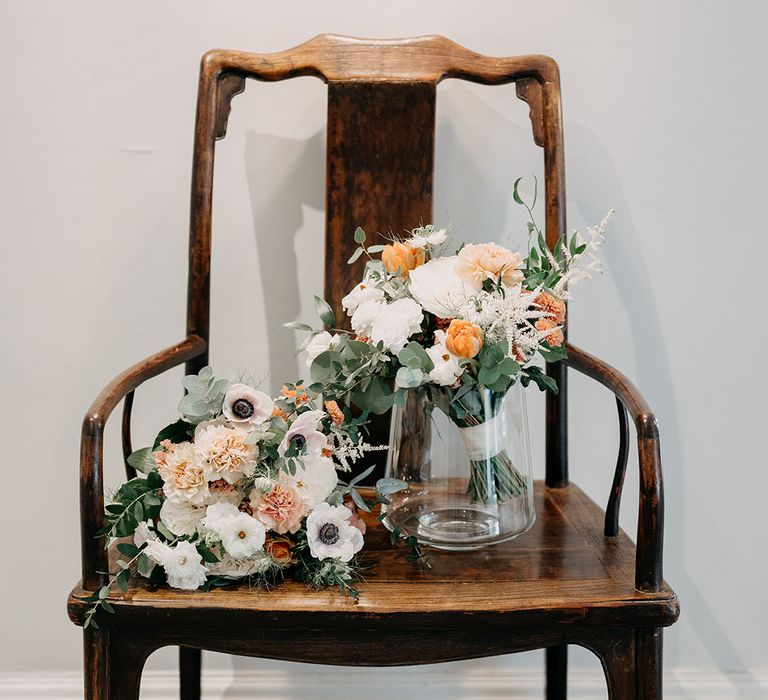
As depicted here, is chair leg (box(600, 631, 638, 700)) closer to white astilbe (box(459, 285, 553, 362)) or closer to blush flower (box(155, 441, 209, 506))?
white astilbe (box(459, 285, 553, 362))

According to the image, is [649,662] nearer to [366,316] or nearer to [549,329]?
[549,329]

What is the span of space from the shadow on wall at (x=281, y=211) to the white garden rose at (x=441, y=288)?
0.45m

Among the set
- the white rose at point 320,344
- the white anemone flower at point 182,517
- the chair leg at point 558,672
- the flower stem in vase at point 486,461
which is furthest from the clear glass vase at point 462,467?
the chair leg at point 558,672

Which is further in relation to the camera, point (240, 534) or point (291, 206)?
point (291, 206)

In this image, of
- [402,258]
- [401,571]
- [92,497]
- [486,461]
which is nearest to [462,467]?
[486,461]

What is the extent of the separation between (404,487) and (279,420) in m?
0.15

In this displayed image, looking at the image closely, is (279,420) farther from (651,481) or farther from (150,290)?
(150,290)

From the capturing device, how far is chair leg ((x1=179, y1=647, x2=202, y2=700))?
123 centimetres

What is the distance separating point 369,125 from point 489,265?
14.8 inches

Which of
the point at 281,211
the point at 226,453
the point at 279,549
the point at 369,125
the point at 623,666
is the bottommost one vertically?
the point at 623,666

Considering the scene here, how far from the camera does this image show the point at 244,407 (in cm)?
84

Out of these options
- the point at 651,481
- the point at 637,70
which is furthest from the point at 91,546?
the point at 637,70

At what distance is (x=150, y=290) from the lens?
1.29 metres

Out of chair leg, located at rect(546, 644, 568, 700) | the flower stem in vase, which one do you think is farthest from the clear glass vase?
chair leg, located at rect(546, 644, 568, 700)
